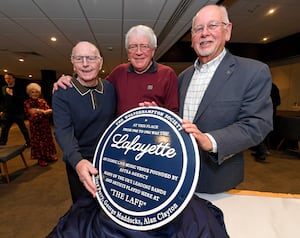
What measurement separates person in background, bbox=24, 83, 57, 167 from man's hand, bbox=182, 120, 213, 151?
11.7 ft

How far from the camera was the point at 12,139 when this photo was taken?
5.93 m

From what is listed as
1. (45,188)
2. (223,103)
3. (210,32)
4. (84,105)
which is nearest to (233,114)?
(223,103)

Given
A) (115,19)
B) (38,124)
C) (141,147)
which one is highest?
(115,19)

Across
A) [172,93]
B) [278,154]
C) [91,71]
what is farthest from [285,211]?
[278,154]

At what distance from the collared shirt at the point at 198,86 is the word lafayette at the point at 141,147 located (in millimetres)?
481

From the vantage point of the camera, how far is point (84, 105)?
3.80ft

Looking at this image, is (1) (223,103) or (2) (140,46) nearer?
(1) (223,103)

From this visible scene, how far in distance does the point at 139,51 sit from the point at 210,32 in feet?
1.21

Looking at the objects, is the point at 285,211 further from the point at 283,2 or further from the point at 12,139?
the point at 12,139

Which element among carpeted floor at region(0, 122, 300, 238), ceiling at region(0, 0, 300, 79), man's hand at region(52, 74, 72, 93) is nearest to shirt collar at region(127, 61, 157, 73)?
man's hand at region(52, 74, 72, 93)

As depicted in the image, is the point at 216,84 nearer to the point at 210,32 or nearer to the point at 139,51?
the point at 210,32

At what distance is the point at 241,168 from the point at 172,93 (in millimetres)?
534

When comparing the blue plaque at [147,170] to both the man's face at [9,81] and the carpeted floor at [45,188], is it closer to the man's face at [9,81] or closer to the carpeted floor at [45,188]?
the carpeted floor at [45,188]

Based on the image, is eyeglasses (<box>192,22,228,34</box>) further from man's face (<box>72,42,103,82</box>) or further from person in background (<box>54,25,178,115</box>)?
man's face (<box>72,42,103,82</box>)
